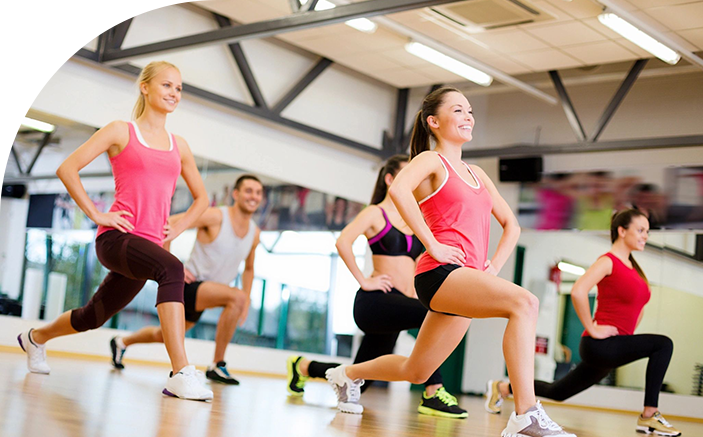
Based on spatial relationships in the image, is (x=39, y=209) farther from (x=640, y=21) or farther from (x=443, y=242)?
(x=640, y=21)

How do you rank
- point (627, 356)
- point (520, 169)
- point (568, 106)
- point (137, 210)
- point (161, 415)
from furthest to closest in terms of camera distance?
point (520, 169) < point (568, 106) < point (627, 356) < point (137, 210) < point (161, 415)

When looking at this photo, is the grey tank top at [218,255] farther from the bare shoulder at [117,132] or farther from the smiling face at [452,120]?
the smiling face at [452,120]

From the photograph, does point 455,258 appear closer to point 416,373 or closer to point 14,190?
point 416,373

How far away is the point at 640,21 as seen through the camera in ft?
21.8

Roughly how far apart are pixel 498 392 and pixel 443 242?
2.83 m

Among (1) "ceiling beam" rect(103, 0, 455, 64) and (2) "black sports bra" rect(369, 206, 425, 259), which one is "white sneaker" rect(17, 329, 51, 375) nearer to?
(2) "black sports bra" rect(369, 206, 425, 259)

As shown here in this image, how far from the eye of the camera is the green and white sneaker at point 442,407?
4457 mm

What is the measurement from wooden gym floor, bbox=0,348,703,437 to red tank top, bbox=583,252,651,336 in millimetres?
690

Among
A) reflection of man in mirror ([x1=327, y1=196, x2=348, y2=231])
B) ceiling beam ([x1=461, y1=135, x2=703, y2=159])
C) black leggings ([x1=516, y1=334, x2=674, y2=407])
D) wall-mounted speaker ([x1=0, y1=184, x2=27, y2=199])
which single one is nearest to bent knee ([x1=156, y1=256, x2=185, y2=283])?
black leggings ([x1=516, y1=334, x2=674, y2=407])

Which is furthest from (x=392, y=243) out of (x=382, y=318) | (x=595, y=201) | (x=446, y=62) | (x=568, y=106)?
(x=595, y=201)

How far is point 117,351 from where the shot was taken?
18.1 feet

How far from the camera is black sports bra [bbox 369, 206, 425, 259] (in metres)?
4.40

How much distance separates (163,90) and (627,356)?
307 cm

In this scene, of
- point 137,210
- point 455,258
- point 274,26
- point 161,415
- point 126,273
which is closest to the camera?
point 161,415
